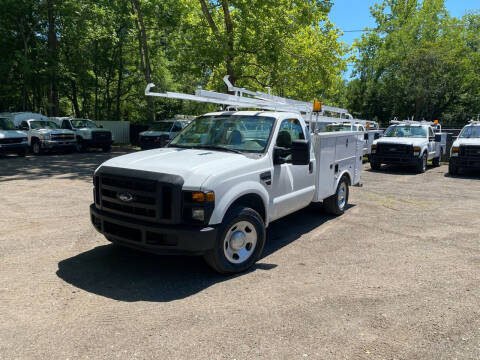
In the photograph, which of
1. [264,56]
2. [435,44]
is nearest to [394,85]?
[435,44]

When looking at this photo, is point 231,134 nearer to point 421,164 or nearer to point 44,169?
point 44,169

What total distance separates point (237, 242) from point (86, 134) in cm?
1842

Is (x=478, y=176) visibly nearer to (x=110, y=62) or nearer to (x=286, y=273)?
(x=286, y=273)

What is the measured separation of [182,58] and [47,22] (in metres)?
12.8

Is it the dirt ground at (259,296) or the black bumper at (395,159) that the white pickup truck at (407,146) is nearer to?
the black bumper at (395,159)

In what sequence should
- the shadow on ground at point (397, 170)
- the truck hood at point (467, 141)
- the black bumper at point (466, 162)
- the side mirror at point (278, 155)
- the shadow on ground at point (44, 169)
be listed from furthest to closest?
1. the shadow on ground at point (397, 170)
2. the truck hood at point (467, 141)
3. the black bumper at point (466, 162)
4. the shadow on ground at point (44, 169)
5. the side mirror at point (278, 155)

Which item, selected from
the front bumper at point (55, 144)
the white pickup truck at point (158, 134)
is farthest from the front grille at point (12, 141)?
the white pickup truck at point (158, 134)

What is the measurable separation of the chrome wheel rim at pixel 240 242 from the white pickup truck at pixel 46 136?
55.7 ft

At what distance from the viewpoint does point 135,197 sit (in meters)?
4.48

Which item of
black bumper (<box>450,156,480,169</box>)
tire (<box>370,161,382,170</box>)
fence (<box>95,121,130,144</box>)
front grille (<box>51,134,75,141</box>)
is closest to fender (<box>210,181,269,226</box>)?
black bumper (<box>450,156,480,169</box>)

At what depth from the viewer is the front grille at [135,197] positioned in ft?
14.1

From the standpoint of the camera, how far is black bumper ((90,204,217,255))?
167 inches

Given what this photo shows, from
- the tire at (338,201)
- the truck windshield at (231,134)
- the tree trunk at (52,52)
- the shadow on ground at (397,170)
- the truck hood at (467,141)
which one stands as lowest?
the shadow on ground at (397,170)

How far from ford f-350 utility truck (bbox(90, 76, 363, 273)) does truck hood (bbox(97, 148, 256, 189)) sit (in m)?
0.01
